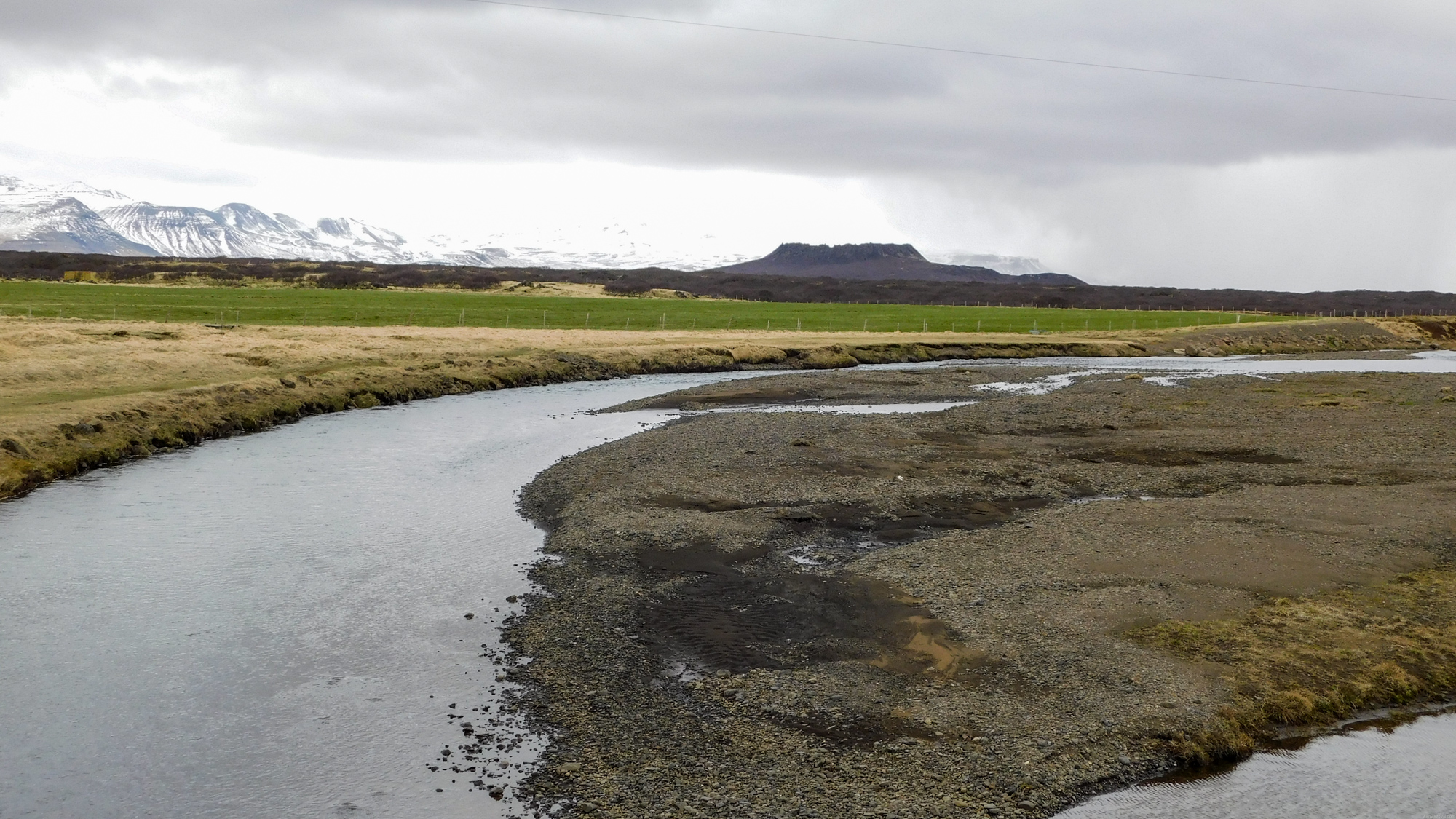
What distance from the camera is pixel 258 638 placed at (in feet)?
53.8

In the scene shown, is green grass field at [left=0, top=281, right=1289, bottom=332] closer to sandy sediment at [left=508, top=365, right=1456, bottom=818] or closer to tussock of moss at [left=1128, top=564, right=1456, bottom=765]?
sandy sediment at [left=508, top=365, right=1456, bottom=818]

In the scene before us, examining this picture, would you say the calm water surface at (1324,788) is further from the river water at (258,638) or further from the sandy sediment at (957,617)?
the sandy sediment at (957,617)

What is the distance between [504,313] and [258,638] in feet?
313

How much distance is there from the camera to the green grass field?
296 ft

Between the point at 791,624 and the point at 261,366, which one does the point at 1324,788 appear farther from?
the point at 261,366

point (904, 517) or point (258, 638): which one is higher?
point (904, 517)

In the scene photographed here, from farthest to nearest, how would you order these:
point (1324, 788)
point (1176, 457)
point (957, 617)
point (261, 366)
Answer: point (261, 366), point (1176, 457), point (957, 617), point (1324, 788)

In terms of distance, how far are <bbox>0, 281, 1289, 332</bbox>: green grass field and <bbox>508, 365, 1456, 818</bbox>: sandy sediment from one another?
2784 inches

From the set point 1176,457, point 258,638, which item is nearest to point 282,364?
point 258,638

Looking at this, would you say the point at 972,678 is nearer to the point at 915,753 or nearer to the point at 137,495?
the point at 915,753

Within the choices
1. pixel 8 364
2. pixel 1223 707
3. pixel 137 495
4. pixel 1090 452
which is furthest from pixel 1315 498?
pixel 8 364

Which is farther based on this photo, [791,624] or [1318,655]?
[791,624]

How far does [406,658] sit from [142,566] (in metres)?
8.47

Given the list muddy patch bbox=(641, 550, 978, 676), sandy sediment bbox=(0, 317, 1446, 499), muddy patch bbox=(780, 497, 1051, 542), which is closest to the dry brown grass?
sandy sediment bbox=(0, 317, 1446, 499)
